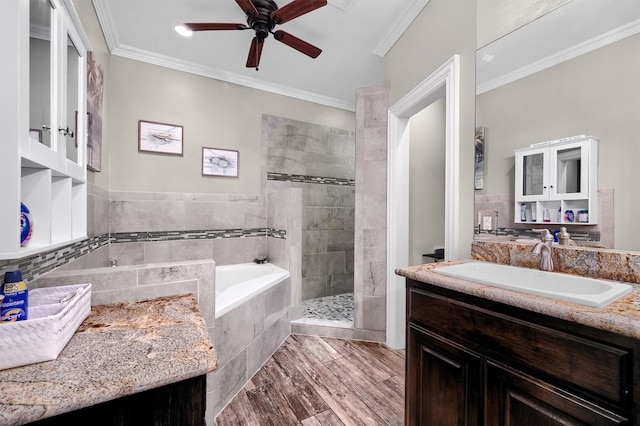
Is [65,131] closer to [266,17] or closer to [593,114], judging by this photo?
[266,17]

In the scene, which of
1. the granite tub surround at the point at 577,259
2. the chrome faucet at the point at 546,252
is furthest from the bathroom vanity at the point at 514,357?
the chrome faucet at the point at 546,252

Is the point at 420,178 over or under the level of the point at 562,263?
over

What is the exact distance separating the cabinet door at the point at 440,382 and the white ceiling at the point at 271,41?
7.64ft

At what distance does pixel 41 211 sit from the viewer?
34.9 inches

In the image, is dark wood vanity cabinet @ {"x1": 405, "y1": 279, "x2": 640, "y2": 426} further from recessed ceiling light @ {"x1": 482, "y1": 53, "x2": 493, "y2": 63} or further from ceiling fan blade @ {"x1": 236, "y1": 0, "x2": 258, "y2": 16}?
ceiling fan blade @ {"x1": 236, "y1": 0, "x2": 258, "y2": 16}

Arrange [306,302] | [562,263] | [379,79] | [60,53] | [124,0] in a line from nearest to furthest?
[60,53]
[562,263]
[124,0]
[379,79]
[306,302]

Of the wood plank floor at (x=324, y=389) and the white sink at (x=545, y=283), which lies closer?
the white sink at (x=545, y=283)

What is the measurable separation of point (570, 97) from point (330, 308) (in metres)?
2.90

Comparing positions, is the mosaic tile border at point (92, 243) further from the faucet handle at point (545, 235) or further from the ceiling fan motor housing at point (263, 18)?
the faucet handle at point (545, 235)

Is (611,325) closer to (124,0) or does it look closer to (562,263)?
(562,263)

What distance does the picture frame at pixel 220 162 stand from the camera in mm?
3018

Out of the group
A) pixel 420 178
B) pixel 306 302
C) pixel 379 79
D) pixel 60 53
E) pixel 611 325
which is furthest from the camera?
pixel 306 302

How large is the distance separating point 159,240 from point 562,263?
3174 mm

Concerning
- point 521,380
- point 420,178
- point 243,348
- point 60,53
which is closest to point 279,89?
point 420,178
